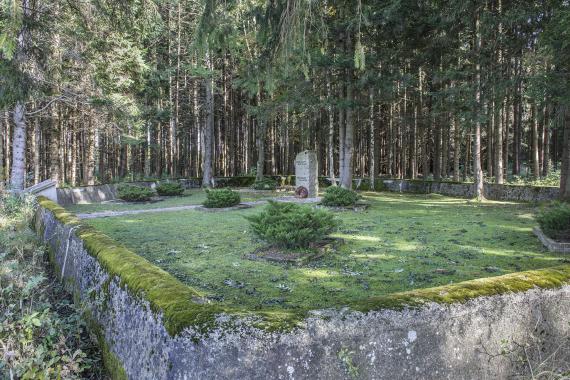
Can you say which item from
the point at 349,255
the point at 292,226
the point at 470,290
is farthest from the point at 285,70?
the point at 470,290

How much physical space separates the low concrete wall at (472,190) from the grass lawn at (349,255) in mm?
3932

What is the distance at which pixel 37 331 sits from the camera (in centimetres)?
421

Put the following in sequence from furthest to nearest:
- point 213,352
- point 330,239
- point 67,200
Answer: point 67,200, point 330,239, point 213,352

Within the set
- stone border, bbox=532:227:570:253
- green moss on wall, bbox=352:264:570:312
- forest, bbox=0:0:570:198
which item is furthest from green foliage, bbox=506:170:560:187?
green moss on wall, bbox=352:264:570:312

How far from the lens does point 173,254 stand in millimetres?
8164

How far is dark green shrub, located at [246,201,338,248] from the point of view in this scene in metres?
7.93

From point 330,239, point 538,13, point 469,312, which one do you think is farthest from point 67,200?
point 538,13

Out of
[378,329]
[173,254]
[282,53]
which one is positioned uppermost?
[282,53]

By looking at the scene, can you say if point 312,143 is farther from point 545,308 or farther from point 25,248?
point 545,308

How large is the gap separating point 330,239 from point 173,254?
3.32 meters

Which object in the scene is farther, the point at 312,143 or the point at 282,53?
the point at 312,143

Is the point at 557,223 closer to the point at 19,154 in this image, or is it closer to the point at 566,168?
the point at 566,168

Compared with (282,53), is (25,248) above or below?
below

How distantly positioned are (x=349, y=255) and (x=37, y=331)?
17.5 ft
